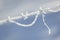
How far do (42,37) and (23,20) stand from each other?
5.4 inches

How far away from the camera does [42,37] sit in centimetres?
86

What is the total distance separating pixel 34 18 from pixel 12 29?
4.5 inches

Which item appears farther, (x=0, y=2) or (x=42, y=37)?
(x=42, y=37)

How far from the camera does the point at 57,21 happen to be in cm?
88

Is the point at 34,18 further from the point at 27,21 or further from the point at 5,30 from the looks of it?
the point at 5,30

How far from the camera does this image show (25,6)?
0.80 m

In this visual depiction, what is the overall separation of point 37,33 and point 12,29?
0.41ft

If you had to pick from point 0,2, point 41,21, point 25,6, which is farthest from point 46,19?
point 0,2

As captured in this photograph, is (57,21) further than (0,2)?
Yes

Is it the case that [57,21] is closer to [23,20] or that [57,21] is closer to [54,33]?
[54,33]

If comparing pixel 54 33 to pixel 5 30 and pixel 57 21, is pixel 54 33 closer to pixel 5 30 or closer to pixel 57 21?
pixel 57 21

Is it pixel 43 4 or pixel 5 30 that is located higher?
pixel 43 4

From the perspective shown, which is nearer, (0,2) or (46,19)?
(0,2)

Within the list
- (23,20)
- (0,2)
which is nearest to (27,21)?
(23,20)
